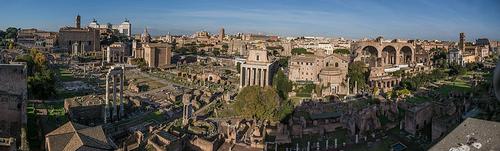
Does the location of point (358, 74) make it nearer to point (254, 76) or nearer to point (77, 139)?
point (254, 76)

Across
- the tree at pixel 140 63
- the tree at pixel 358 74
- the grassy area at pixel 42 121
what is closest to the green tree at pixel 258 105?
the grassy area at pixel 42 121

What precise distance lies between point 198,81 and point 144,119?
17.6 metres

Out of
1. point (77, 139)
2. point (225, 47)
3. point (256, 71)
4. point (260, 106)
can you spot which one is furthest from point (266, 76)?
point (225, 47)

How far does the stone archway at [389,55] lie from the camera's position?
2265 inches

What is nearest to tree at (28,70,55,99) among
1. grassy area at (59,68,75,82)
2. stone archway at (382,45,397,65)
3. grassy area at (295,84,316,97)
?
grassy area at (59,68,75,82)

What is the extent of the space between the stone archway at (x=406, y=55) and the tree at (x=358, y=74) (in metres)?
21.7

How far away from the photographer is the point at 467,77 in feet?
142

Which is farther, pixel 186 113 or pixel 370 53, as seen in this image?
pixel 370 53

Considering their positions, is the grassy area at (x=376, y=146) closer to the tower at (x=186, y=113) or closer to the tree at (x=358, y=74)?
the tower at (x=186, y=113)

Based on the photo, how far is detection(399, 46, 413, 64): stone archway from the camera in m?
59.6

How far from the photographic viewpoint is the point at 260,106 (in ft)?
72.2

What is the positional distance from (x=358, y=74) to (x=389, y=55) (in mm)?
24192

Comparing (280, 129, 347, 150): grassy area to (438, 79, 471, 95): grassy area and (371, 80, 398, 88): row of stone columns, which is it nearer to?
(438, 79, 471, 95): grassy area

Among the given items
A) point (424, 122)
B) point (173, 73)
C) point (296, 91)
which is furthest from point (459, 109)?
point (173, 73)
